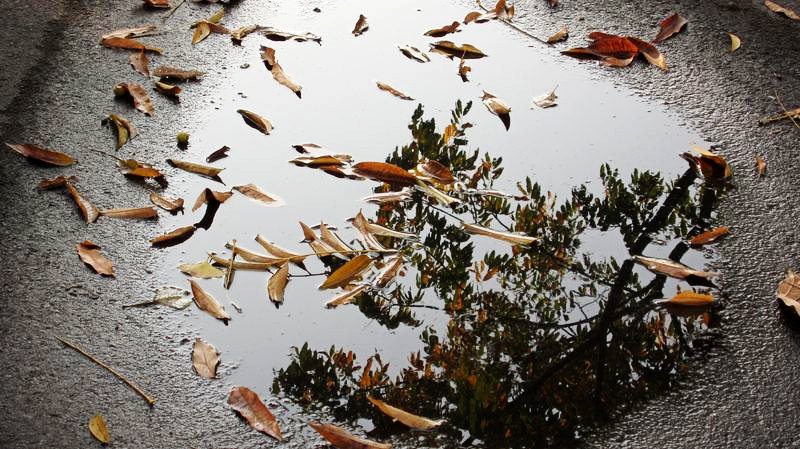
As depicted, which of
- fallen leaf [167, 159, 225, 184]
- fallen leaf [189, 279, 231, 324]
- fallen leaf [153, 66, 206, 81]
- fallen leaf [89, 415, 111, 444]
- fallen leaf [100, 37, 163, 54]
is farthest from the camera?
fallen leaf [100, 37, 163, 54]

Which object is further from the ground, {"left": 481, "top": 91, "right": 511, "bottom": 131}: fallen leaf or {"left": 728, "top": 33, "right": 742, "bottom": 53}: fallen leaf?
{"left": 728, "top": 33, "right": 742, "bottom": 53}: fallen leaf

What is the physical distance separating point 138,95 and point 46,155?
47cm

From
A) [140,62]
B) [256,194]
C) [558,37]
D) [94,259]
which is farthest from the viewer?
[558,37]

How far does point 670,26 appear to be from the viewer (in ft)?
11.7

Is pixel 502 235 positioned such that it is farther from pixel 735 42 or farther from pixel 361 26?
pixel 735 42

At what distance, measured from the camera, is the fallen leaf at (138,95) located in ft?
9.93

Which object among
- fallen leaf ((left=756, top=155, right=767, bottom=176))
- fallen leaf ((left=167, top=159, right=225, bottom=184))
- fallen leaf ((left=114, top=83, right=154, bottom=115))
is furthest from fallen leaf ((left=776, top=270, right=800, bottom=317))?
fallen leaf ((left=114, top=83, right=154, bottom=115))

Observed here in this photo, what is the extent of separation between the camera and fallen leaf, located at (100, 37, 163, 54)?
11.1 feet

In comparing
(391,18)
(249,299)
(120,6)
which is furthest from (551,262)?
(120,6)

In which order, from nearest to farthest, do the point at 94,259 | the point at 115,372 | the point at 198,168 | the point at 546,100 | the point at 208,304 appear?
the point at 115,372
the point at 208,304
the point at 94,259
the point at 198,168
the point at 546,100

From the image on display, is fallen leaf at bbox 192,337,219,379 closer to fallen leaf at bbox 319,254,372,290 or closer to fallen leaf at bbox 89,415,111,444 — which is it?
Answer: fallen leaf at bbox 89,415,111,444

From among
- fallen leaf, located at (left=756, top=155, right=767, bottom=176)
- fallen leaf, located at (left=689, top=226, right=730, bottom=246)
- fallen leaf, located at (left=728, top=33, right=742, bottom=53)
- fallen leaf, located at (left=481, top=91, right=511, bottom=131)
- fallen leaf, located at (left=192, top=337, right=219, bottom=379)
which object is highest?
fallen leaf, located at (left=728, top=33, right=742, bottom=53)

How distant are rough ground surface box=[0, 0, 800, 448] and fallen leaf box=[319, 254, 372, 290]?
413 millimetres

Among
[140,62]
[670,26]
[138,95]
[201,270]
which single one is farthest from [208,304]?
[670,26]
